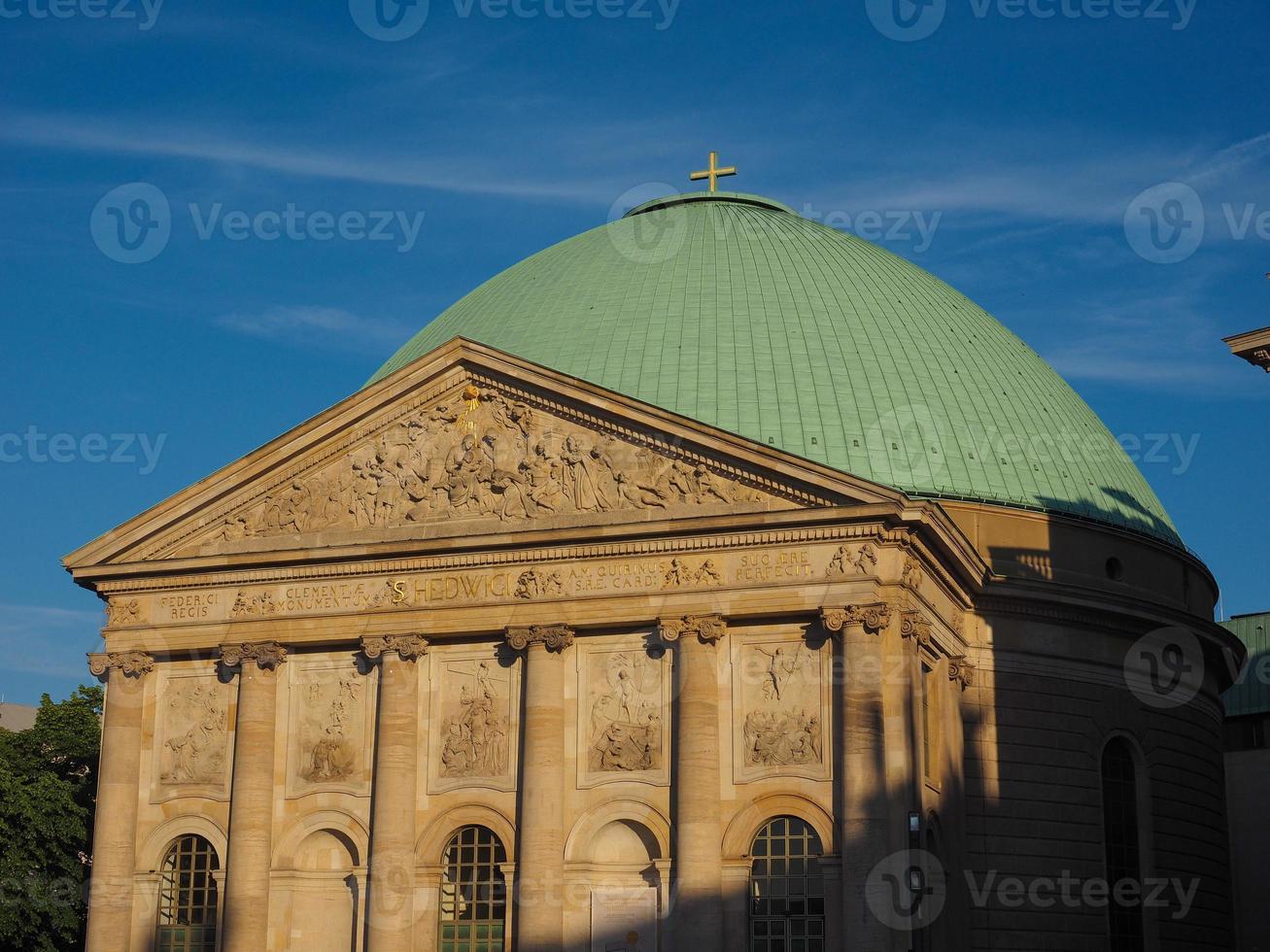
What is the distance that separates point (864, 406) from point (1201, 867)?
17061 millimetres

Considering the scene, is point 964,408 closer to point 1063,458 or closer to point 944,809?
point 1063,458

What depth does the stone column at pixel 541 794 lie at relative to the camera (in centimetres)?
3981

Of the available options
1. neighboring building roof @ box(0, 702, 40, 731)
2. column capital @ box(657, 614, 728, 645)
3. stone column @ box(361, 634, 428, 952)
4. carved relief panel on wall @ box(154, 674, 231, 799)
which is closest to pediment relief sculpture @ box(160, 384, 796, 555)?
column capital @ box(657, 614, 728, 645)

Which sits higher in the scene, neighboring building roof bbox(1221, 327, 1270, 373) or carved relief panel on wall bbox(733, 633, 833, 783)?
neighboring building roof bbox(1221, 327, 1270, 373)

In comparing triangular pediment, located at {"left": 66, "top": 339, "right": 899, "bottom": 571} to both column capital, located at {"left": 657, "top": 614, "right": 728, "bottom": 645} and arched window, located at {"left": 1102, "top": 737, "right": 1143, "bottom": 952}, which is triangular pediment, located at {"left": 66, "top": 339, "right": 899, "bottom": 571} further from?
arched window, located at {"left": 1102, "top": 737, "right": 1143, "bottom": 952}

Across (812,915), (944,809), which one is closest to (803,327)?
(944,809)

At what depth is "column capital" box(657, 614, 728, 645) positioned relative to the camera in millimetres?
39844

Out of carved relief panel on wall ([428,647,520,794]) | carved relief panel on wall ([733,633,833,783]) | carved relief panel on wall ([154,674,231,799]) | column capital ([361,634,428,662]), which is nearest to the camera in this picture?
carved relief panel on wall ([733,633,833,783])

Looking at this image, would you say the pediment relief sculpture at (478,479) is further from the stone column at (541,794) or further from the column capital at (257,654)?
the stone column at (541,794)

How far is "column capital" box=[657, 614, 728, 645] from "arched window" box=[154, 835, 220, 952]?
13.0 m

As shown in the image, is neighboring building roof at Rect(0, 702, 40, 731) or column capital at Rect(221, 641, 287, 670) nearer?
column capital at Rect(221, 641, 287, 670)

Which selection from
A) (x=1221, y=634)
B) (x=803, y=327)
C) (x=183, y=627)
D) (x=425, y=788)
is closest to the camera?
(x=425, y=788)

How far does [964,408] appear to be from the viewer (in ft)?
162

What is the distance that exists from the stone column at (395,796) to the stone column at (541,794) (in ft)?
→ 9.20
